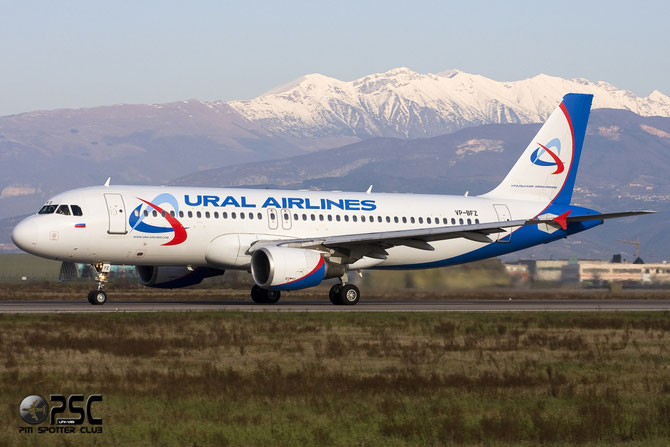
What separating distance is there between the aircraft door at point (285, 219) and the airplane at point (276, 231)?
5 centimetres

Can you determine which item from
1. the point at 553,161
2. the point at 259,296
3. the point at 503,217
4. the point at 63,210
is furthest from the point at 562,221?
the point at 63,210

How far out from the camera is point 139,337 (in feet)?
85.3

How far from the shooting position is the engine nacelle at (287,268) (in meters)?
37.8

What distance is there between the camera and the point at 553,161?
4956 centimetres

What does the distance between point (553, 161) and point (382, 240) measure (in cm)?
1274

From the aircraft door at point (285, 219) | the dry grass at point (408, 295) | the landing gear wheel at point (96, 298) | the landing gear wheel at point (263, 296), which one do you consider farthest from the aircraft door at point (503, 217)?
the landing gear wheel at point (96, 298)

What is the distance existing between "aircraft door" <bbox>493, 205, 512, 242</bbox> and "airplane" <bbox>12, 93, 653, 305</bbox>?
42 millimetres

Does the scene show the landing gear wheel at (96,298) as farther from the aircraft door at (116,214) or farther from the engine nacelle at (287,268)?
the engine nacelle at (287,268)

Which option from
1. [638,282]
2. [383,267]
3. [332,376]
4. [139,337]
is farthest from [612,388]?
[638,282]

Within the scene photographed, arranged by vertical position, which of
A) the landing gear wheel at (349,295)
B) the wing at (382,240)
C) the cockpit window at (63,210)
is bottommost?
the landing gear wheel at (349,295)

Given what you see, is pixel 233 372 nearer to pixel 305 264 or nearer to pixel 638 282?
pixel 305 264

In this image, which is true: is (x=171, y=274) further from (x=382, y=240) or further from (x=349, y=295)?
(x=382, y=240)

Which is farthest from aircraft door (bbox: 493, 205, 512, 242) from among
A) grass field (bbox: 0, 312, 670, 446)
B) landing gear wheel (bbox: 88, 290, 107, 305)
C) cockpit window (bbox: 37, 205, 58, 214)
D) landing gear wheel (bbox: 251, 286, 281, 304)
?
cockpit window (bbox: 37, 205, 58, 214)

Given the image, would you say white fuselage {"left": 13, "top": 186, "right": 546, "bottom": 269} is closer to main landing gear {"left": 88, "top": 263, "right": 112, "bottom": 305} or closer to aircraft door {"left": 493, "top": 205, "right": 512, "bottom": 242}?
aircraft door {"left": 493, "top": 205, "right": 512, "bottom": 242}
